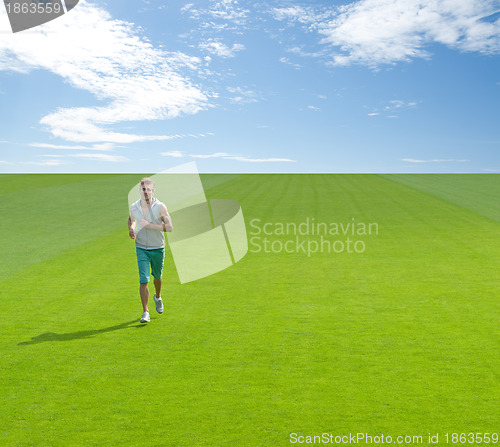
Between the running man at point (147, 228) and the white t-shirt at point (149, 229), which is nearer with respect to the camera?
the running man at point (147, 228)

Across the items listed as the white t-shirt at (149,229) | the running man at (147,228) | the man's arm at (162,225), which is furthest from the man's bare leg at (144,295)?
the man's arm at (162,225)

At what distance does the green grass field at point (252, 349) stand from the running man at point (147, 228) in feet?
2.37

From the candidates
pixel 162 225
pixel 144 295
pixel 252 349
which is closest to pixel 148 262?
pixel 144 295

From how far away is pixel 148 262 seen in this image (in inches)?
338

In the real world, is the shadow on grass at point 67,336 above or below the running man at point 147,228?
below

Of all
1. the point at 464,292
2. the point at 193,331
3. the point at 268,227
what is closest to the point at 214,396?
the point at 193,331

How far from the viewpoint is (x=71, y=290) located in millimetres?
10672

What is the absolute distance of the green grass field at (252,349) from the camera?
514 cm

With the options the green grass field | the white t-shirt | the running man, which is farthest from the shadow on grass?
the white t-shirt

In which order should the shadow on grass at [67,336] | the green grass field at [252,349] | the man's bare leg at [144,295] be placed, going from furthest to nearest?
the man's bare leg at [144,295], the shadow on grass at [67,336], the green grass field at [252,349]

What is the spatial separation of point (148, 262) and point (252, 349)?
2.63 metres

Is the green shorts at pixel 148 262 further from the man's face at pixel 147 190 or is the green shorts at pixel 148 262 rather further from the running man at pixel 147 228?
the man's face at pixel 147 190

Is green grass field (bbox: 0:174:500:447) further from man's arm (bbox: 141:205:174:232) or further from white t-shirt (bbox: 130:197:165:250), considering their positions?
man's arm (bbox: 141:205:174:232)

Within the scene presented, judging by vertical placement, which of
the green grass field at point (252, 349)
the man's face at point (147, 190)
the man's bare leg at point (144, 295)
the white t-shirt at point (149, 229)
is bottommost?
the green grass field at point (252, 349)
